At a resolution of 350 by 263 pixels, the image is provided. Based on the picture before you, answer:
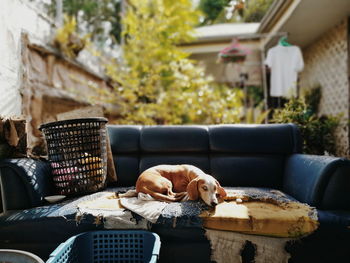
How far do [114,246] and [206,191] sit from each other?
24.7 inches

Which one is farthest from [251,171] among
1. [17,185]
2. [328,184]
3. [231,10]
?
[231,10]

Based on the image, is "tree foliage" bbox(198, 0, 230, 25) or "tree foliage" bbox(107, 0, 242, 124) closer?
"tree foliage" bbox(107, 0, 242, 124)

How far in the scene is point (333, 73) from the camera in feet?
15.9

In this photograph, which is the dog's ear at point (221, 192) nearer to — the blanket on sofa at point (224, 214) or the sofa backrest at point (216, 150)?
the blanket on sofa at point (224, 214)

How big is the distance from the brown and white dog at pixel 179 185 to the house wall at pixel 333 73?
10.1 feet

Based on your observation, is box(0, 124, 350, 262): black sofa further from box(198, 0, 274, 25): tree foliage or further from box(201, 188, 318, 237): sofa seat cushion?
box(198, 0, 274, 25): tree foliage

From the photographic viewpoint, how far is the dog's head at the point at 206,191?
5.49 ft

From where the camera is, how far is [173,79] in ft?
16.1

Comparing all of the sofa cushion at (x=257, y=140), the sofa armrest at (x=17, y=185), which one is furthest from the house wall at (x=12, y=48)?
the sofa cushion at (x=257, y=140)

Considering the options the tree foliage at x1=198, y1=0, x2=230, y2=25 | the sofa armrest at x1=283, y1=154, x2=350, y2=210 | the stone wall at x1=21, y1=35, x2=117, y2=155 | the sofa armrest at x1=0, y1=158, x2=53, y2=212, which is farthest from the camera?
the tree foliage at x1=198, y1=0, x2=230, y2=25

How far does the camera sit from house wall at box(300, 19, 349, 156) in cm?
440

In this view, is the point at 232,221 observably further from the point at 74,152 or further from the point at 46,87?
the point at 46,87

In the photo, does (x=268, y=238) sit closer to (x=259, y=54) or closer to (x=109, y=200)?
(x=109, y=200)

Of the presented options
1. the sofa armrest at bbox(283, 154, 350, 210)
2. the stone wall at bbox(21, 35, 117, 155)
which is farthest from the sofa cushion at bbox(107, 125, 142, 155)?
the sofa armrest at bbox(283, 154, 350, 210)
